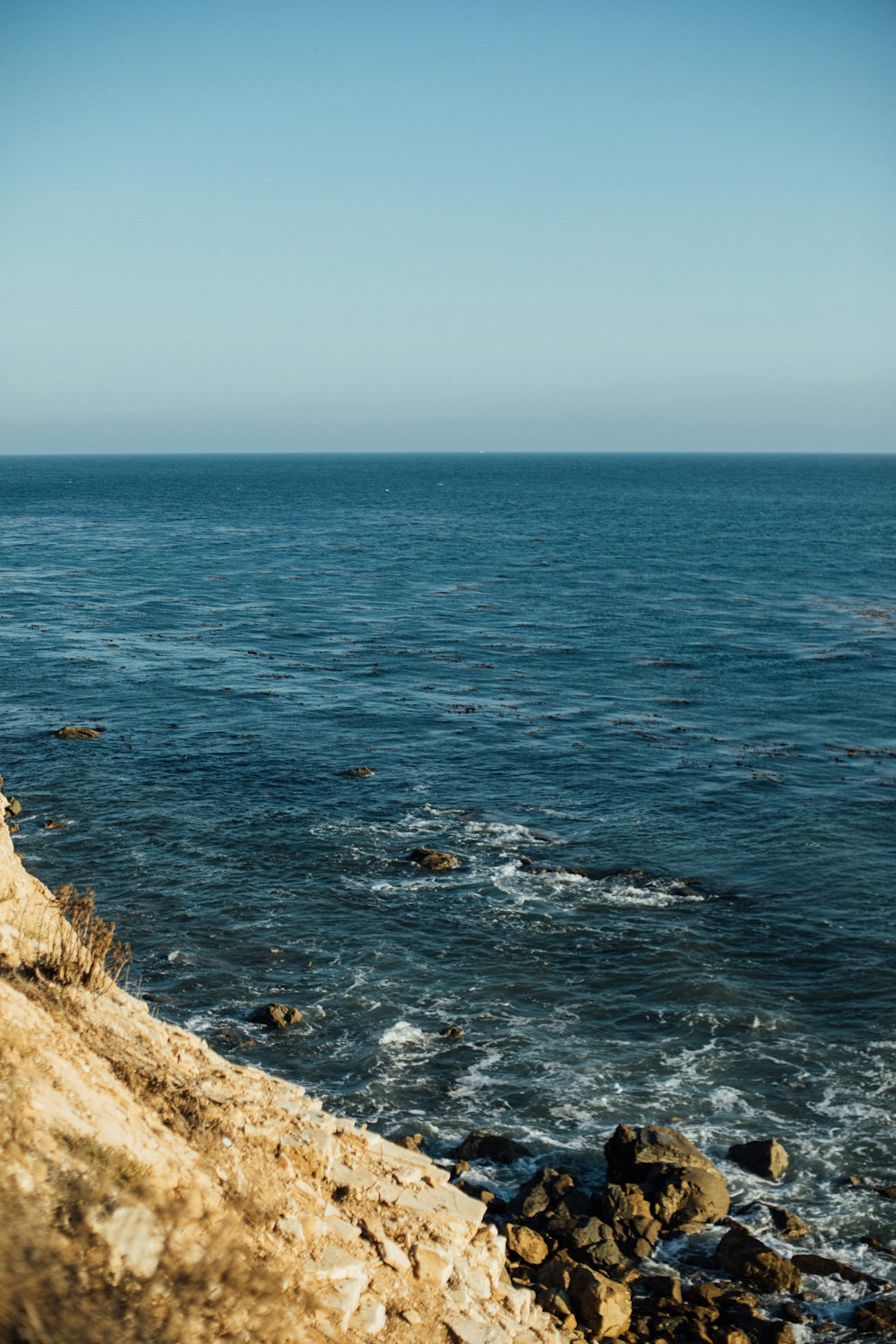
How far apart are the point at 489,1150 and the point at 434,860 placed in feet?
47.1

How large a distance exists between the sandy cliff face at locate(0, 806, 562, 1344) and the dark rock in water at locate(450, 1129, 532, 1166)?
5760 mm

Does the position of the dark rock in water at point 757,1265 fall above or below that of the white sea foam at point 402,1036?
below

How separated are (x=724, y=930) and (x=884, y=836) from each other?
418 inches

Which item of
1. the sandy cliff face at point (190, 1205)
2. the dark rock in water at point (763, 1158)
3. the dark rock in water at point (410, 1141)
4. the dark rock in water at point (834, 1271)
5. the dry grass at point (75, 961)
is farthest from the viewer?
the dark rock in water at point (410, 1141)

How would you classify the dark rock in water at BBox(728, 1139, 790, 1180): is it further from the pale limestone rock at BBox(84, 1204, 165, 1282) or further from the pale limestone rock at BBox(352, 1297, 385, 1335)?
the pale limestone rock at BBox(84, 1204, 165, 1282)

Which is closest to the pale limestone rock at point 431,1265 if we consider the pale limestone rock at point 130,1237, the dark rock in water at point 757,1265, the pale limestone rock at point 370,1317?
the pale limestone rock at point 370,1317

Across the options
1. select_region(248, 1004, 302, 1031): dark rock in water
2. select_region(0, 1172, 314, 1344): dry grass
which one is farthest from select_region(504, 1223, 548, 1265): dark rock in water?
select_region(248, 1004, 302, 1031): dark rock in water

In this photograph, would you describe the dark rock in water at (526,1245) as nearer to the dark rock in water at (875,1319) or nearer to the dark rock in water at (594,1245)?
the dark rock in water at (594,1245)

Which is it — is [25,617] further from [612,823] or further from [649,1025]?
[649,1025]

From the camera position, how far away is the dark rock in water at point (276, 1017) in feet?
87.7

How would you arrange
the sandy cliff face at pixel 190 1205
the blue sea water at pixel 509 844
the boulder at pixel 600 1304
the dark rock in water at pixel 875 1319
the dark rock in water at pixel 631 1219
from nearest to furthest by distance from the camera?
1. the sandy cliff face at pixel 190 1205
2. the boulder at pixel 600 1304
3. the dark rock in water at pixel 875 1319
4. the dark rock in water at pixel 631 1219
5. the blue sea water at pixel 509 844

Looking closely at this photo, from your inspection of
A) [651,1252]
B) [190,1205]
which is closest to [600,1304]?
[651,1252]

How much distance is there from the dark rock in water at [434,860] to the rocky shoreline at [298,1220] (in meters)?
14.0

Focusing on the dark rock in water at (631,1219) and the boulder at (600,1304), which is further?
the dark rock in water at (631,1219)
